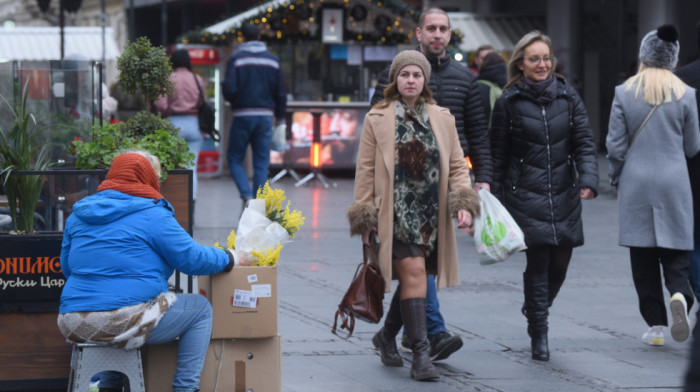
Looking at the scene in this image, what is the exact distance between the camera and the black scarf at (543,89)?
22.3 ft

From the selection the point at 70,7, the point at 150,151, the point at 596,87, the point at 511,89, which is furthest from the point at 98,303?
the point at 596,87

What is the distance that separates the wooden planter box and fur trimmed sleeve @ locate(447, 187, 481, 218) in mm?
1980

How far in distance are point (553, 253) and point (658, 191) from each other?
2.68 ft

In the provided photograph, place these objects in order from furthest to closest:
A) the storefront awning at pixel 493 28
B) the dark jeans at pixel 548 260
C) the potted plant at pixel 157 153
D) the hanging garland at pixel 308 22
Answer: the storefront awning at pixel 493 28 < the hanging garland at pixel 308 22 < the dark jeans at pixel 548 260 < the potted plant at pixel 157 153

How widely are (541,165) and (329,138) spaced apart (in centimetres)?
1250

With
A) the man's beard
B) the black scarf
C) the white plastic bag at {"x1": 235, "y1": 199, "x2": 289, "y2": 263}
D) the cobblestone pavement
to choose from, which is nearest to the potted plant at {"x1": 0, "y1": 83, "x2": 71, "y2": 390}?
the white plastic bag at {"x1": 235, "y1": 199, "x2": 289, "y2": 263}

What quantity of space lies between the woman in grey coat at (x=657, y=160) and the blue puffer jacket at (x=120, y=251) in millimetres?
3055

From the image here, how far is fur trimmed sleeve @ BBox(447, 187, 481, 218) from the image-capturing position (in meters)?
6.27

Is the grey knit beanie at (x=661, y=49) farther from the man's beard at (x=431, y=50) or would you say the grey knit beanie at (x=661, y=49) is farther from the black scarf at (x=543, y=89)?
the man's beard at (x=431, y=50)

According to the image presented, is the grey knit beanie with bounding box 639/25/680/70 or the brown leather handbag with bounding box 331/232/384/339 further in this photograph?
the grey knit beanie with bounding box 639/25/680/70

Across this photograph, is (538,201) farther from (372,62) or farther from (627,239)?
(372,62)

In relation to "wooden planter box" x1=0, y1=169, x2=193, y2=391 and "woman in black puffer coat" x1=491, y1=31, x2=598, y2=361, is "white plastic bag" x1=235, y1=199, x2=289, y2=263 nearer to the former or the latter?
"wooden planter box" x1=0, y1=169, x2=193, y2=391

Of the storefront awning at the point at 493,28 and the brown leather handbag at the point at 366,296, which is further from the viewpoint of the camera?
the storefront awning at the point at 493,28

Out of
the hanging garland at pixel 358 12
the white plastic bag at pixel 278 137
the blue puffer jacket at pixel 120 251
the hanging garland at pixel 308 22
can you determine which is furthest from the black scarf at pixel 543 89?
the hanging garland at pixel 358 12
